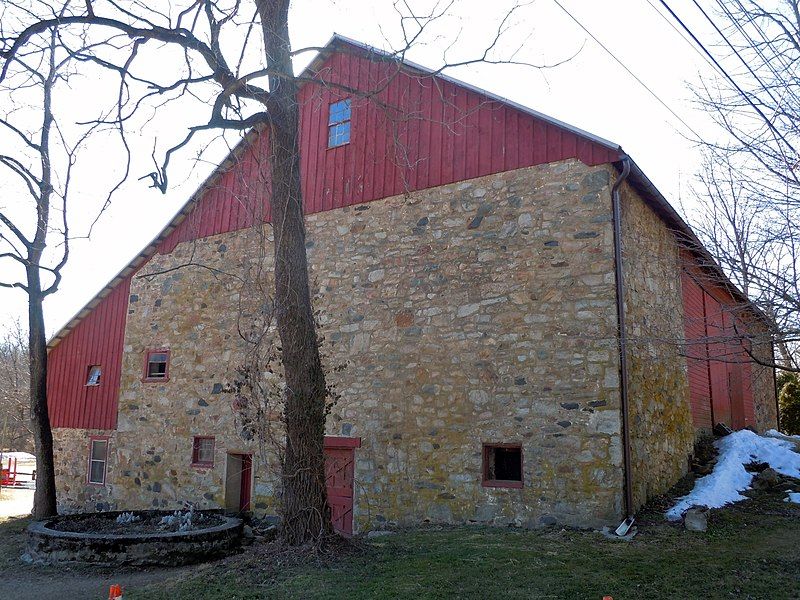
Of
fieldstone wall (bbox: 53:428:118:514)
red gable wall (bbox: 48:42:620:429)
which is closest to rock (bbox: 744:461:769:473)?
red gable wall (bbox: 48:42:620:429)

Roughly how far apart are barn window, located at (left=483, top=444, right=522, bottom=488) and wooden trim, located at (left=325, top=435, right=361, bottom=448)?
2.30m

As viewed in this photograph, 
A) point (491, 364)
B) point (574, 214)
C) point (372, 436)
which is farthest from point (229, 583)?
point (574, 214)

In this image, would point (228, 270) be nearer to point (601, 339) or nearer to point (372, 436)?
point (372, 436)

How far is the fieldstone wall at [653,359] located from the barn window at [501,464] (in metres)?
1.64

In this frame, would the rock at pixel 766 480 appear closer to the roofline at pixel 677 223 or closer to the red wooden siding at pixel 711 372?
the red wooden siding at pixel 711 372

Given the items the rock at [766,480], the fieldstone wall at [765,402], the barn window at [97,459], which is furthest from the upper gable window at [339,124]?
the fieldstone wall at [765,402]

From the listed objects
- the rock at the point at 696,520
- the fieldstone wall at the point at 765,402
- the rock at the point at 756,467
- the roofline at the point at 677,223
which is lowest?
the rock at the point at 696,520

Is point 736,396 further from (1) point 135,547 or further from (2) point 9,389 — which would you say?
(2) point 9,389

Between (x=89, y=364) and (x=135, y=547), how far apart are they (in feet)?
26.4

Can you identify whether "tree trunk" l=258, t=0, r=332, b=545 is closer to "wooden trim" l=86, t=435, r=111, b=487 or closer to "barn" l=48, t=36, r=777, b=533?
"barn" l=48, t=36, r=777, b=533

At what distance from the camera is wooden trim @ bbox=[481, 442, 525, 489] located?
31.1ft

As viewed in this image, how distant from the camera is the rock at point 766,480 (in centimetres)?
1056

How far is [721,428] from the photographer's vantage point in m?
14.1

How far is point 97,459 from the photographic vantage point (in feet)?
51.4
